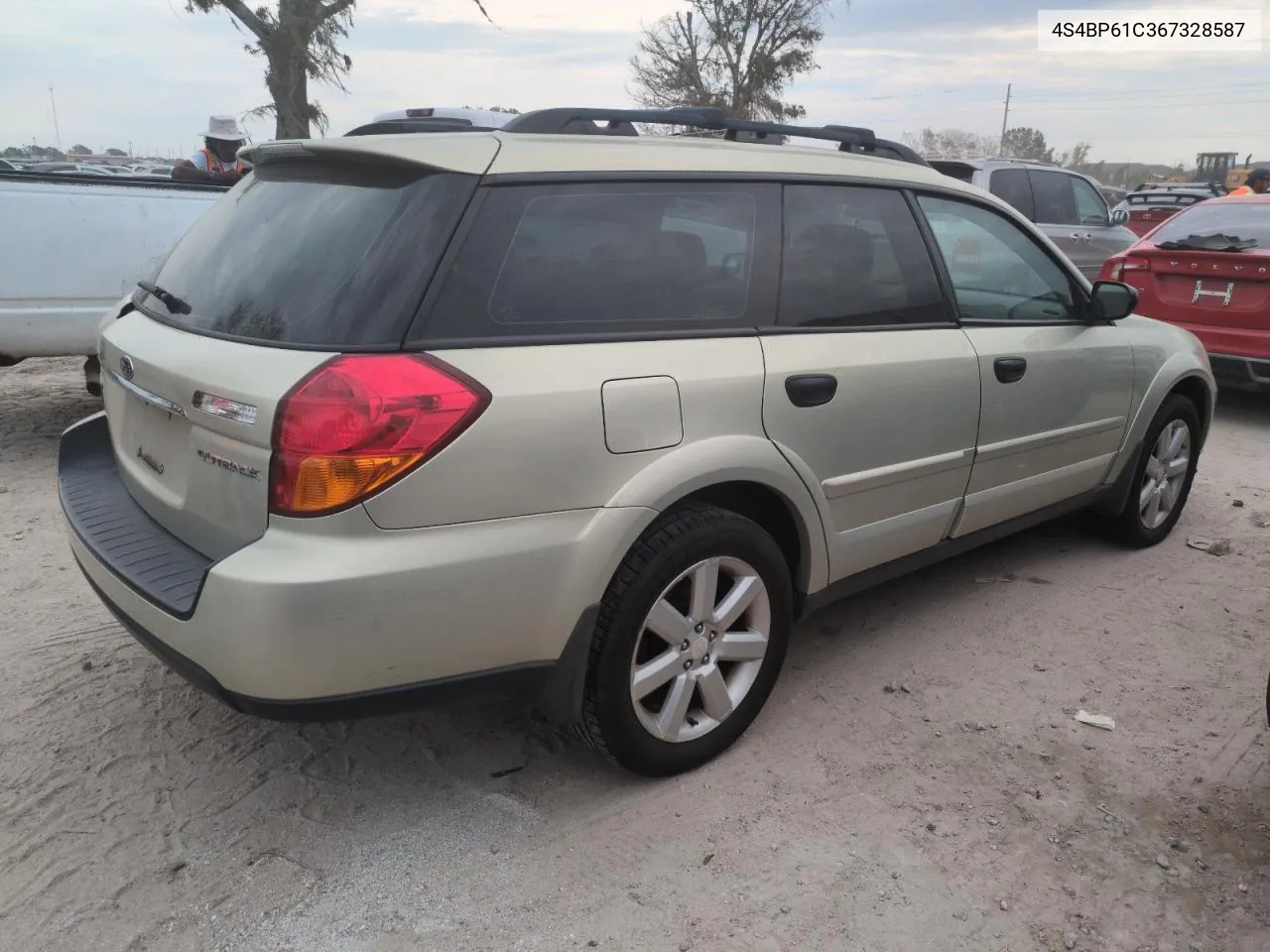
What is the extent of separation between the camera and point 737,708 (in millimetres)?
2836

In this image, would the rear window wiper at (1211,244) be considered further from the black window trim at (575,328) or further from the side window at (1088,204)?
the black window trim at (575,328)

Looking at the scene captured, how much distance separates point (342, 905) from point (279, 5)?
587 inches

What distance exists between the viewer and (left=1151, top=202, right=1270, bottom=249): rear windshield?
705 cm

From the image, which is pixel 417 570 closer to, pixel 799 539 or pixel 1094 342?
pixel 799 539

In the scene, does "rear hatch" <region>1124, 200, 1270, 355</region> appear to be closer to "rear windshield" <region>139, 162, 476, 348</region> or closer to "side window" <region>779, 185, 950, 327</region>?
"side window" <region>779, 185, 950, 327</region>

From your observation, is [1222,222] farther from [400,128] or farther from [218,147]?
[218,147]

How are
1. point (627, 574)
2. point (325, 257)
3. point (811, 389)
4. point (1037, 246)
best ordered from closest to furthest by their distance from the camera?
1. point (325, 257)
2. point (627, 574)
3. point (811, 389)
4. point (1037, 246)

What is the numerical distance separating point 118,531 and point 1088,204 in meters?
10.8

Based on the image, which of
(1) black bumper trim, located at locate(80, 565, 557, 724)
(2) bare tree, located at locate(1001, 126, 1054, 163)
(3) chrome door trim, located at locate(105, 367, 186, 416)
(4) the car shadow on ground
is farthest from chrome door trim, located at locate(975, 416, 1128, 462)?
(2) bare tree, located at locate(1001, 126, 1054, 163)

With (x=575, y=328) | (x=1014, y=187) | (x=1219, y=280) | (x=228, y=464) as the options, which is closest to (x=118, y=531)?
(x=228, y=464)

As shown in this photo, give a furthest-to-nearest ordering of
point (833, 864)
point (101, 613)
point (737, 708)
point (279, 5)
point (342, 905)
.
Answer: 1. point (279, 5)
2. point (101, 613)
3. point (737, 708)
4. point (833, 864)
5. point (342, 905)

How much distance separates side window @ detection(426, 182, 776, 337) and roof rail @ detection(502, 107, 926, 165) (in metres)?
0.28

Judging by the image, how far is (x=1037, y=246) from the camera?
12.7ft

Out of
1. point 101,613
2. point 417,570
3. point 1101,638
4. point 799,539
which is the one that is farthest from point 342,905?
point 1101,638
